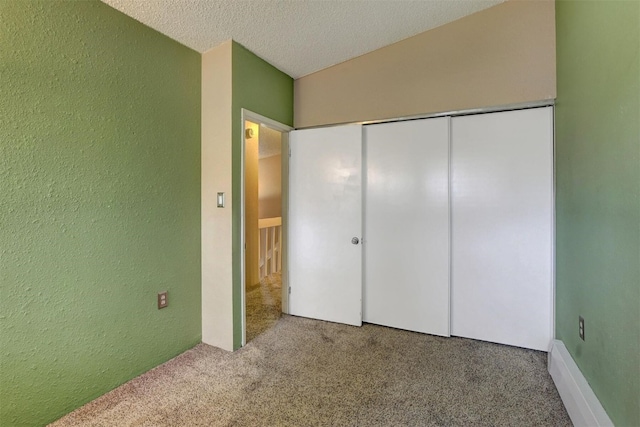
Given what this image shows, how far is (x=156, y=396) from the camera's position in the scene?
1.77 meters

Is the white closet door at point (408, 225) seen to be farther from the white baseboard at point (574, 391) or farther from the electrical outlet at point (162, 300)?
the electrical outlet at point (162, 300)

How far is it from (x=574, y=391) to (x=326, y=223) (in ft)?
6.63

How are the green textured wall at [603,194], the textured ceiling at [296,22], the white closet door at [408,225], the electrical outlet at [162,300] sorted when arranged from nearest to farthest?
the green textured wall at [603,194], the textured ceiling at [296,22], the electrical outlet at [162,300], the white closet door at [408,225]

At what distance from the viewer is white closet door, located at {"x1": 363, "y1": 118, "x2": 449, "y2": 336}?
255 cm

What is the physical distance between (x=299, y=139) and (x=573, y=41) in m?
2.10

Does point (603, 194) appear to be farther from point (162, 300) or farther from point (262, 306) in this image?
point (262, 306)

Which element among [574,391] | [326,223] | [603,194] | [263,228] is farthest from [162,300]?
[603,194]

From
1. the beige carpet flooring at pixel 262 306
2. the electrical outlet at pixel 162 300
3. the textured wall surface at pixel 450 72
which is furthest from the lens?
the beige carpet flooring at pixel 262 306

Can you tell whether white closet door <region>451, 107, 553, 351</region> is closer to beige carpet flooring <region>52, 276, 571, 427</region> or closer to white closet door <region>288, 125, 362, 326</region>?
beige carpet flooring <region>52, 276, 571, 427</region>

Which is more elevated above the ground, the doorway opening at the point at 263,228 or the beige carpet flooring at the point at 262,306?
the doorway opening at the point at 263,228

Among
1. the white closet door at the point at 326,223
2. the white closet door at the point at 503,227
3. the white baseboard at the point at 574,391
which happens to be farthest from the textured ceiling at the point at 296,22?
the white baseboard at the point at 574,391

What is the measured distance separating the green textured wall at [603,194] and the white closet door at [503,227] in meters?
0.21

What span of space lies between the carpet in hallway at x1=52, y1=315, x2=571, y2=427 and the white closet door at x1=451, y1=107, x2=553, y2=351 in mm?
215

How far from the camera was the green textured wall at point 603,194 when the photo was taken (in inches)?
46.2
